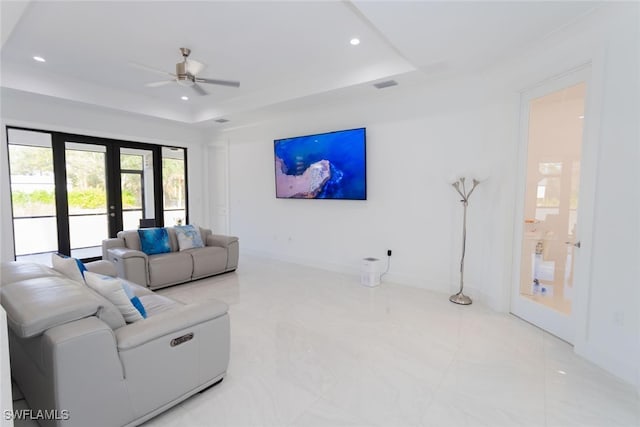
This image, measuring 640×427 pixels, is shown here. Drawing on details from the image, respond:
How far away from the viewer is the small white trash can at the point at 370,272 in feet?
14.6

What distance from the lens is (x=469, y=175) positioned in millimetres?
3682

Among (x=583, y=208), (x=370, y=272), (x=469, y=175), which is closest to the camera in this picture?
(x=583, y=208)

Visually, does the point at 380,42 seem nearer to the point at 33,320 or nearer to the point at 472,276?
the point at 472,276

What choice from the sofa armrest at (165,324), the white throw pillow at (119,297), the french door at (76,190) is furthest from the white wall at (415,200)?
the white throw pillow at (119,297)

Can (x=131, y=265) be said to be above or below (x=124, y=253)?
below

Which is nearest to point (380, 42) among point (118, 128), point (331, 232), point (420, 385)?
point (331, 232)

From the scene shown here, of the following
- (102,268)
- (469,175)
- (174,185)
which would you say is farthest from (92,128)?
(469,175)

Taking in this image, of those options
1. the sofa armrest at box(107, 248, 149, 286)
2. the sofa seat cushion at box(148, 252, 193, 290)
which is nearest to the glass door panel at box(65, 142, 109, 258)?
the sofa armrest at box(107, 248, 149, 286)

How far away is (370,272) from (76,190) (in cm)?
537

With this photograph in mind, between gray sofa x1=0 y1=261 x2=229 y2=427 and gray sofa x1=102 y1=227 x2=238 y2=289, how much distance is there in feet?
6.36

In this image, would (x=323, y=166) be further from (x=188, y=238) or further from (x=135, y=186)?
(x=135, y=186)

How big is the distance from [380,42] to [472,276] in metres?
3.04

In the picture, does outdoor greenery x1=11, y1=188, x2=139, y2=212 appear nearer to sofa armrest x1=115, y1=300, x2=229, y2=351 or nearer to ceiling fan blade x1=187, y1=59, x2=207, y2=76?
ceiling fan blade x1=187, y1=59, x2=207, y2=76

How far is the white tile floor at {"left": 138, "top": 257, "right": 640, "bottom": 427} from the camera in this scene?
1948 millimetres
